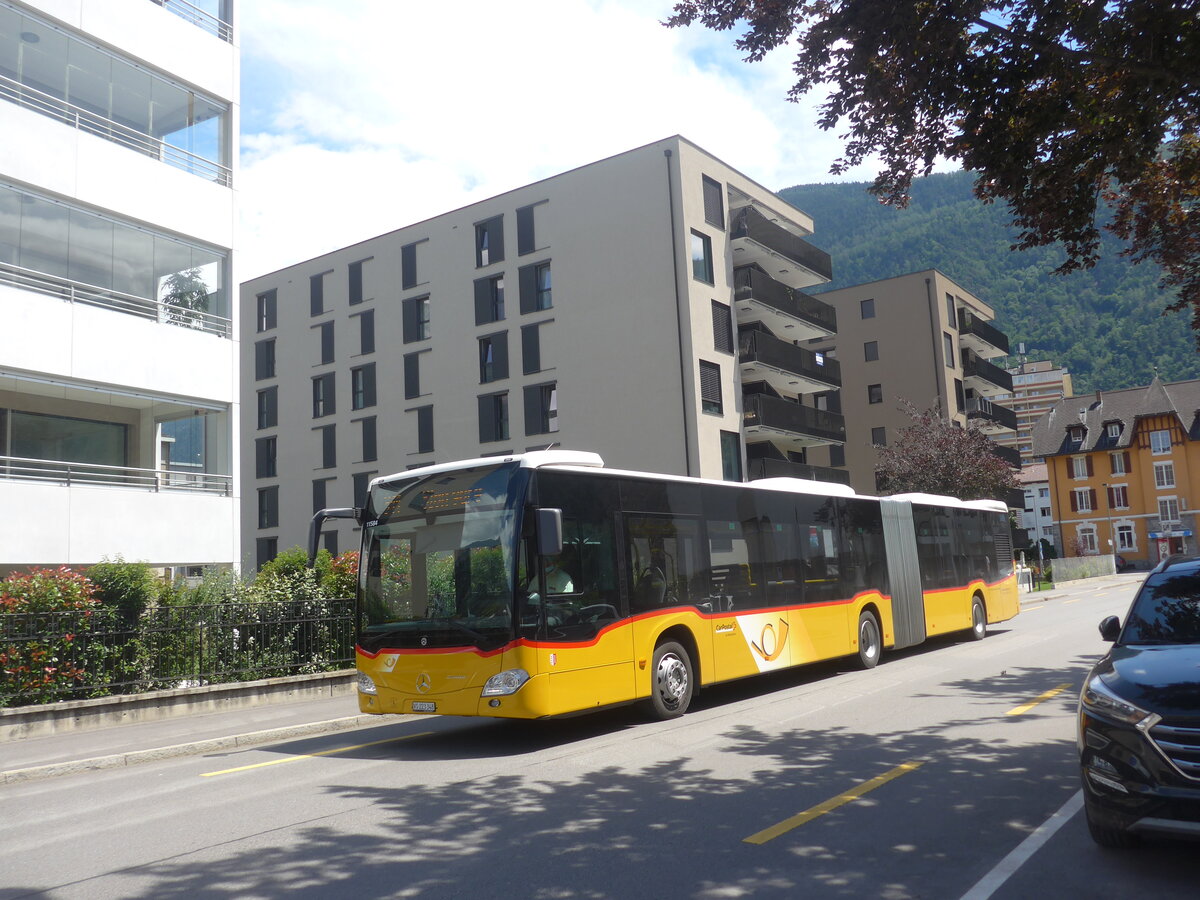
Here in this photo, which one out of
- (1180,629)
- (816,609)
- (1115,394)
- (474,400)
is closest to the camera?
(1180,629)

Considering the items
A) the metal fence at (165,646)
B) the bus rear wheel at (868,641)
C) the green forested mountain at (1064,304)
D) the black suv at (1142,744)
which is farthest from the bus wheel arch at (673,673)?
the green forested mountain at (1064,304)

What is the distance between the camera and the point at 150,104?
68.1ft

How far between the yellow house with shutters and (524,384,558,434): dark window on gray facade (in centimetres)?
6209

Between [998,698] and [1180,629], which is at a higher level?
[1180,629]

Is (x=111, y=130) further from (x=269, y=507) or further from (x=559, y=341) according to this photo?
(x=269, y=507)

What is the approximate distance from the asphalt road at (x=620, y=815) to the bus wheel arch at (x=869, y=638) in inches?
176

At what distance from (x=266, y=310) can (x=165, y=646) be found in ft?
134

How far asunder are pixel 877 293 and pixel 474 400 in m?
28.1

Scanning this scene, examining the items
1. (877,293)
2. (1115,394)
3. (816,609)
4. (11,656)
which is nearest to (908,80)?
(816,609)

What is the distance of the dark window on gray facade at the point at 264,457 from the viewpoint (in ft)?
167

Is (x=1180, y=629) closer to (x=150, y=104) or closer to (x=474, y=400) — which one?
(x=150, y=104)

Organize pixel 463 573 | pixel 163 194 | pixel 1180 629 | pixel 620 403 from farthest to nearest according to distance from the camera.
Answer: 1. pixel 620 403
2. pixel 163 194
3. pixel 463 573
4. pixel 1180 629

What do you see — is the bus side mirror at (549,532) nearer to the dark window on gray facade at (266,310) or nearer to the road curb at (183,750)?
the road curb at (183,750)

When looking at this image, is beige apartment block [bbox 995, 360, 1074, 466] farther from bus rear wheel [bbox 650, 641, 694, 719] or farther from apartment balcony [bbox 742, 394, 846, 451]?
bus rear wheel [bbox 650, 641, 694, 719]
